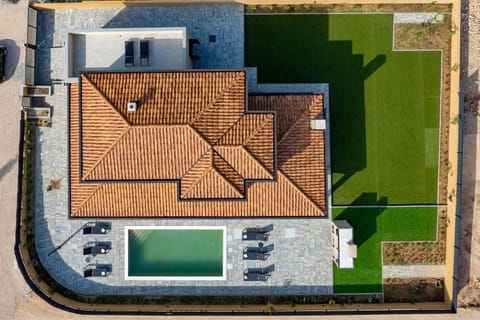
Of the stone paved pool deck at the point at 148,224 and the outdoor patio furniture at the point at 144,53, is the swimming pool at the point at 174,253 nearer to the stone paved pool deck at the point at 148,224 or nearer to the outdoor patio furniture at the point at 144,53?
the stone paved pool deck at the point at 148,224

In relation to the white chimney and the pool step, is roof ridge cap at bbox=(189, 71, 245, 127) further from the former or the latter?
the pool step

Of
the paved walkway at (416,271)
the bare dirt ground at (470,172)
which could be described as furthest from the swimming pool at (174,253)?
the bare dirt ground at (470,172)

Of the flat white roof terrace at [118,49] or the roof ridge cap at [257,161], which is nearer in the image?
the roof ridge cap at [257,161]

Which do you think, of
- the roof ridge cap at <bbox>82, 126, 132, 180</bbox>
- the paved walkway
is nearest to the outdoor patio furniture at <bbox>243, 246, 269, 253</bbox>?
the paved walkway

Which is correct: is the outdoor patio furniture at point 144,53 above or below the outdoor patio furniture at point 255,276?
above

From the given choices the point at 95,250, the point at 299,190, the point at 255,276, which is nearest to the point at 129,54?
the point at 299,190

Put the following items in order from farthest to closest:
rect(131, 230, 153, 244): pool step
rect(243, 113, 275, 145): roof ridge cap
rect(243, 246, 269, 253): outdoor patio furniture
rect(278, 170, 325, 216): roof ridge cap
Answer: rect(131, 230, 153, 244): pool step < rect(243, 246, 269, 253): outdoor patio furniture < rect(278, 170, 325, 216): roof ridge cap < rect(243, 113, 275, 145): roof ridge cap

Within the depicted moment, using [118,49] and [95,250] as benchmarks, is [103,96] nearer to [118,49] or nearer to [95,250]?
[118,49]

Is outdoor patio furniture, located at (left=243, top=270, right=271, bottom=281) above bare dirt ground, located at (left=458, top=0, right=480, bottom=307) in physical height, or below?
below
